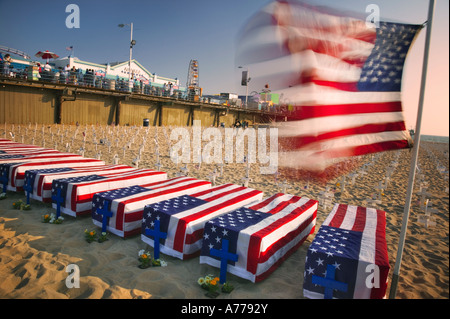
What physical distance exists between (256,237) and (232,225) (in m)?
0.50

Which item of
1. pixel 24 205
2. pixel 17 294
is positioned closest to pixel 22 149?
pixel 24 205

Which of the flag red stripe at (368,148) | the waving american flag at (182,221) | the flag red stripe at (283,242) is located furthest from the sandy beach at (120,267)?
the flag red stripe at (368,148)

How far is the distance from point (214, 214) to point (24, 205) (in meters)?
4.86

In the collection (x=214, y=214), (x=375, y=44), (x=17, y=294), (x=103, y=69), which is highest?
(x=103, y=69)

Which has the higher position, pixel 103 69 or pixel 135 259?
pixel 103 69

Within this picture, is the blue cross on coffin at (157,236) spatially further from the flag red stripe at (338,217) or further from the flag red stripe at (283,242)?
the flag red stripe at (338,217)

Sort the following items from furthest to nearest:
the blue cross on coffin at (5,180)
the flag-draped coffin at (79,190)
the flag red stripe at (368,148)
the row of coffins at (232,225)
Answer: the blue cross on coffin at (5,180), the flag-draped coffin at (79,190), the flag red stripe at (368,148), the row of coffins at (232,225)

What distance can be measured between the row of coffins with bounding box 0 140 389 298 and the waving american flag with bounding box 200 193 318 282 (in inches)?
0.6

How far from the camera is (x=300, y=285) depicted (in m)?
4.06

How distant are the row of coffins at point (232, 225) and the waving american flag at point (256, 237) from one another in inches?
0.6

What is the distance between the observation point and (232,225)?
13.7 feet

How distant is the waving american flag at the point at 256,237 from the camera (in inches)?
152

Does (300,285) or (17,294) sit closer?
(17,294)
